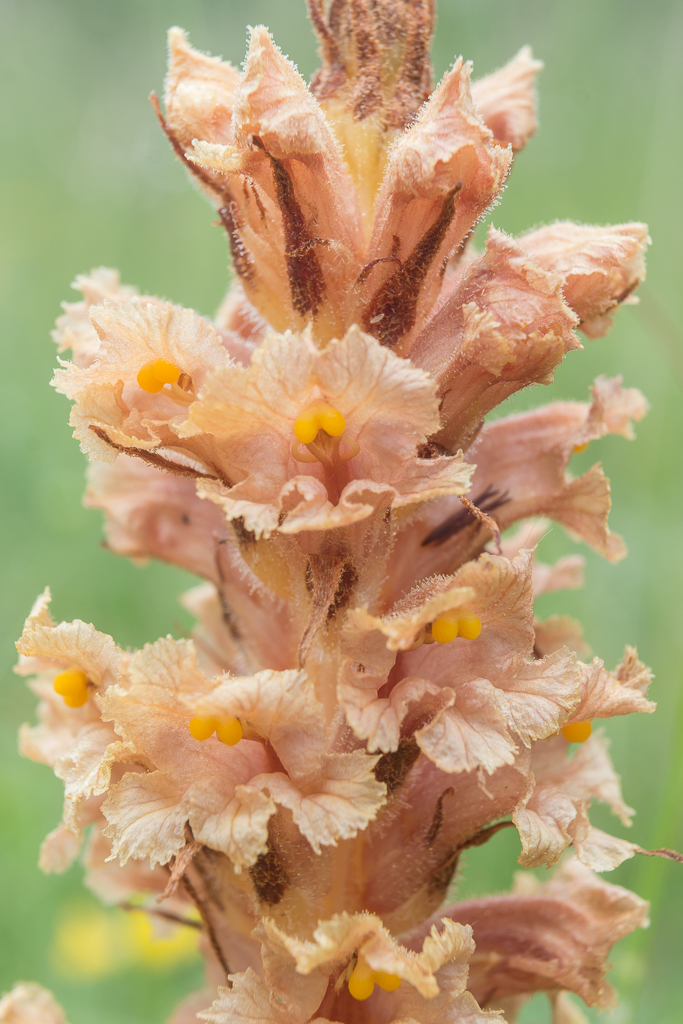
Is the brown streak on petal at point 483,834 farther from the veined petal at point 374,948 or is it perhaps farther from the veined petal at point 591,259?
the veined petal at point 591,259

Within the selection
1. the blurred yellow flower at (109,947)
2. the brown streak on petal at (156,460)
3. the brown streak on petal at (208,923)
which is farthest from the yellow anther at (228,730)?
→ the blurred yellow flower at (109,947)

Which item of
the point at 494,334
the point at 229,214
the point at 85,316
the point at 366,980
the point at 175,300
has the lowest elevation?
the point at 366,980

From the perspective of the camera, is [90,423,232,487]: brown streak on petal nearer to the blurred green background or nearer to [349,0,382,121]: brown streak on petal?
[349,0,382,121]: brown streak on petal

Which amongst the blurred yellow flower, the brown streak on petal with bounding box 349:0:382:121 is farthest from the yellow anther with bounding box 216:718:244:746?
the blurred yellow flower

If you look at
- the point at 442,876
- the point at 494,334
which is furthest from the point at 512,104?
the point at 442,876

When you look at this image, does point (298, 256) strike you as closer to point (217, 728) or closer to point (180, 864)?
point (217, 728)

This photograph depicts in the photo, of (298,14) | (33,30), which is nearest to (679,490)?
(298,14)
